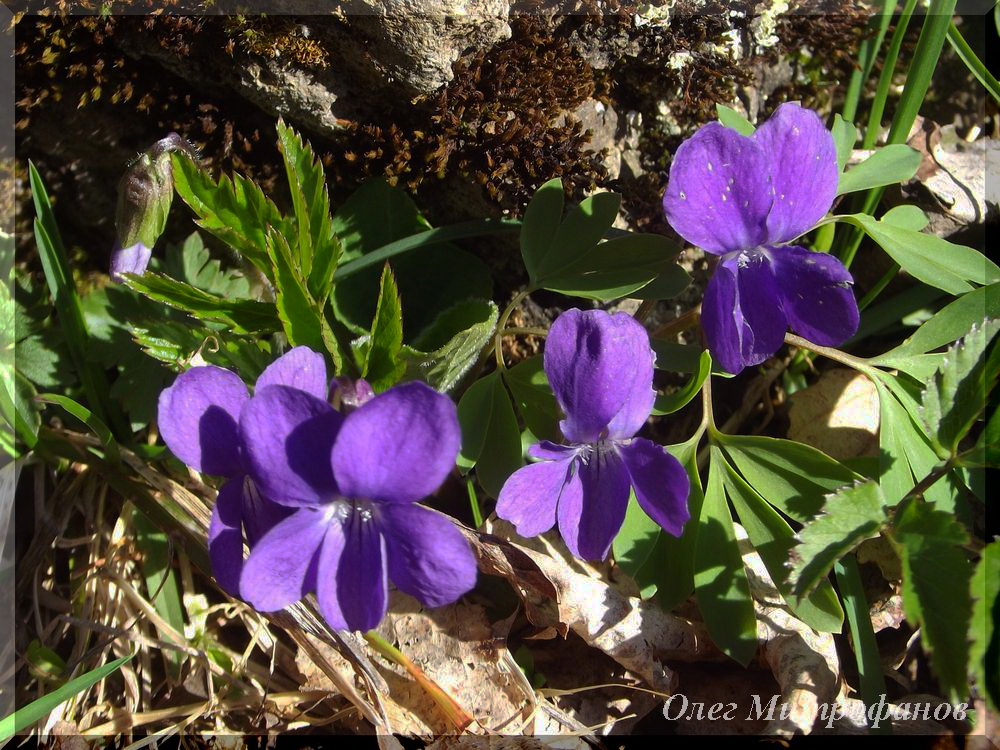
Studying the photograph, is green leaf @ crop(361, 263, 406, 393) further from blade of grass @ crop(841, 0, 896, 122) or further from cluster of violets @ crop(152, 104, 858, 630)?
blade of grass @ crop(841, 0, 896, 122)

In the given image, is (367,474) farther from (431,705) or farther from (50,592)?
(50,592)

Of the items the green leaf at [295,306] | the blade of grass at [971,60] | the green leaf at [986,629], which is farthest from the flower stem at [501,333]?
the blade of grass at [971,60]

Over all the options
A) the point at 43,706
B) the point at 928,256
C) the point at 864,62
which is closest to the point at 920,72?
the point at 864,62

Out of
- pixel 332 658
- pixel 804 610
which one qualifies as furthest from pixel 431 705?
pixel 804 610

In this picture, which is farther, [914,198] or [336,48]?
[914,198]

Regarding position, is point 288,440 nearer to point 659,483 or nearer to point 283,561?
point 283,561

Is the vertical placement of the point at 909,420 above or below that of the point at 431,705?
above

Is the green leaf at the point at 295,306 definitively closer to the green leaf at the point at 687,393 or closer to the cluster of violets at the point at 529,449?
the cluster of violets at the point at 529,449
